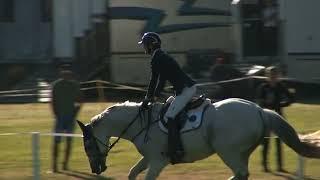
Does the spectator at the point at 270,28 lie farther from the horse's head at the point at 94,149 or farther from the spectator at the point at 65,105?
the horse's head at the point at 94,149

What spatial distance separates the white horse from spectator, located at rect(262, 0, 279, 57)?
666 inches

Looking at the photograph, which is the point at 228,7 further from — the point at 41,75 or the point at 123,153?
the point at 123,153

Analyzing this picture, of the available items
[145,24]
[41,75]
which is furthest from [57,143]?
[41,75]

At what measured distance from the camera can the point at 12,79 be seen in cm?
2872

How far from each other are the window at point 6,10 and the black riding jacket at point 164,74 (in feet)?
A: 73.7

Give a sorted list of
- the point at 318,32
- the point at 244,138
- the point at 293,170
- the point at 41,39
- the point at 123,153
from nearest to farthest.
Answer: the point at 244,138, the point at 293,170, the point at 123,153, the point at 318,32, the point at 41,39

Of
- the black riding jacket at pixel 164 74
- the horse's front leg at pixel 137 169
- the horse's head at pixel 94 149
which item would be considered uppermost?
the black riding jacket at pixel 164 74

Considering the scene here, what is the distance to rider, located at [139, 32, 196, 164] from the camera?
360 inches

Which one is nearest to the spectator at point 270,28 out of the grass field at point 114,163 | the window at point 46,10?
the grass field at point 114,163

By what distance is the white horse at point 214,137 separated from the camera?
9086 mm

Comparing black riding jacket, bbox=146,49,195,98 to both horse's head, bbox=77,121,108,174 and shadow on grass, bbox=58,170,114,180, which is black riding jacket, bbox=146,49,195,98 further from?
shadow on grass, bbox=58,170,114,180

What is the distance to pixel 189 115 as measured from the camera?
→ 927cm

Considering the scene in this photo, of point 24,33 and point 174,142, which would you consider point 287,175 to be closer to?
point 174,142

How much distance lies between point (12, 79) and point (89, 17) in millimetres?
3989
